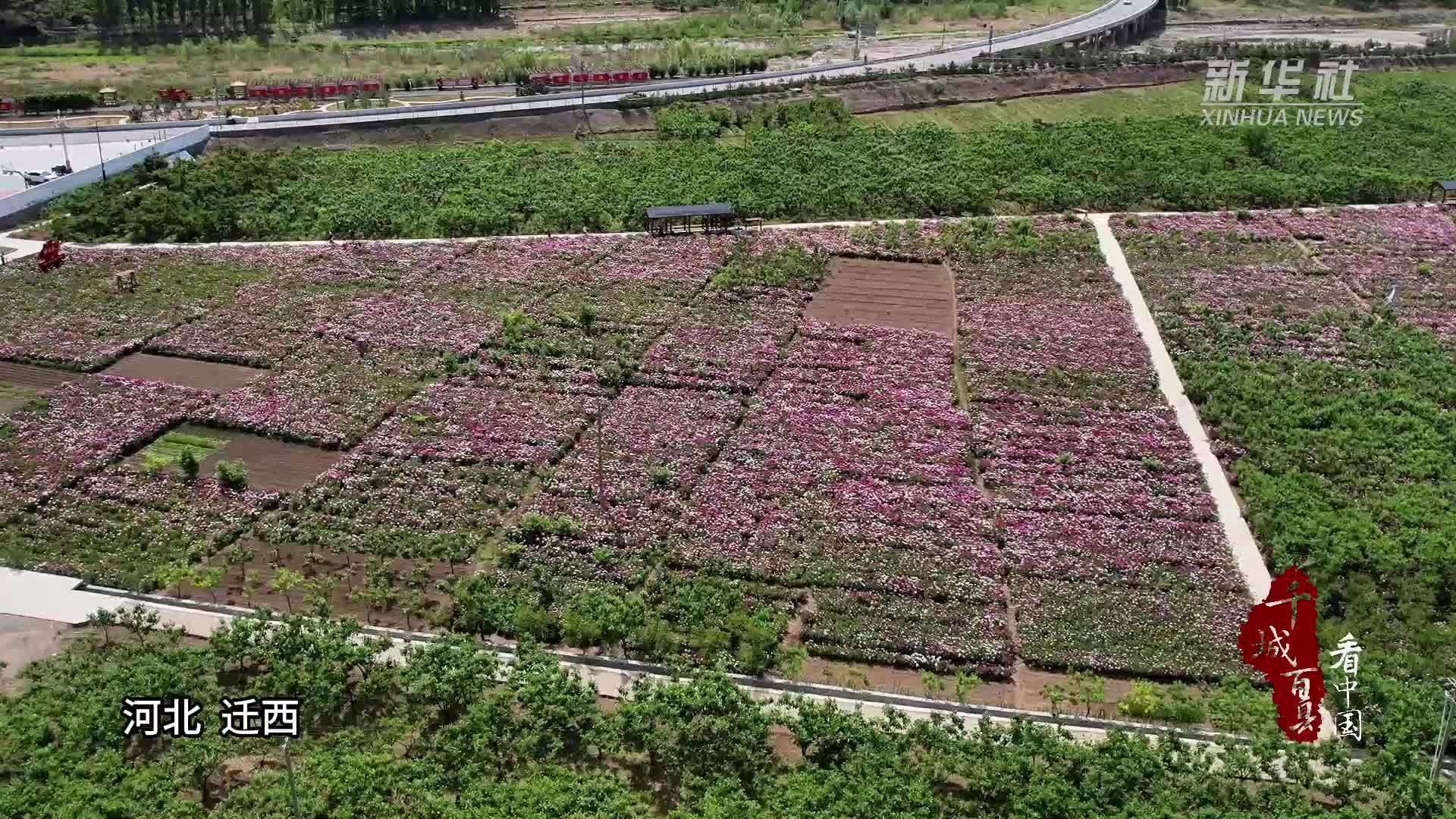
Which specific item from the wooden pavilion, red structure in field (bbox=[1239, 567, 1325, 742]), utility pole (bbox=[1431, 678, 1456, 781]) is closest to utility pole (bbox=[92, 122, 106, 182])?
the wooden pavilion

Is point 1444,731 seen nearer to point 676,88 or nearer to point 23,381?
point 23,381

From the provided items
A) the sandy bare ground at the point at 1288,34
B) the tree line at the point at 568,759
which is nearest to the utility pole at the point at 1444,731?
the tree line at the point at 568,759

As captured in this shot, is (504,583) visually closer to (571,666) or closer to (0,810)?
(571,666)

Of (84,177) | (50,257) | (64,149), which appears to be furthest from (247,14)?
(50,257)

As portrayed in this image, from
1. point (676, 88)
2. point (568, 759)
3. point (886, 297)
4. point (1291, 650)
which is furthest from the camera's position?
point (676, 88)

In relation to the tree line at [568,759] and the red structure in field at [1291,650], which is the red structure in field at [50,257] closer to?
the tree line at [568,759]
